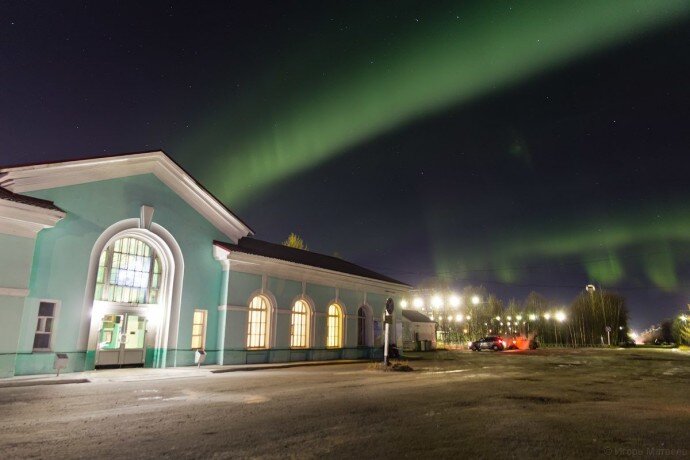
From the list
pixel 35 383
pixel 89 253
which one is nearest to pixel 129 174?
pixel 89 253

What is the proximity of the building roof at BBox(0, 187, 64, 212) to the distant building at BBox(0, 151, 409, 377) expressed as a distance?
0.05 m

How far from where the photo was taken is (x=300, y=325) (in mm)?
22688

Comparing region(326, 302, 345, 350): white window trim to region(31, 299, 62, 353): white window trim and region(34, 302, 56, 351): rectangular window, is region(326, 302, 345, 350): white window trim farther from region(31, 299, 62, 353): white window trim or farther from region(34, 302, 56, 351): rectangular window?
region(34, 302, 56, 351): rectangular window

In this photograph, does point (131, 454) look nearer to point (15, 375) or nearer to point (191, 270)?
point (15, 375)

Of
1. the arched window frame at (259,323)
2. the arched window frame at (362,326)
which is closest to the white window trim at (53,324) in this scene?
the arched window frame at (259,323)

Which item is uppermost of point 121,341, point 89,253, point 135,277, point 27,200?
point 27,200

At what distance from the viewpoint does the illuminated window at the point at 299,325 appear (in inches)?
873

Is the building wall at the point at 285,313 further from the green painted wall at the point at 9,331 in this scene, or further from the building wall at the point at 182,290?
the green painted wall at the point at 9,331

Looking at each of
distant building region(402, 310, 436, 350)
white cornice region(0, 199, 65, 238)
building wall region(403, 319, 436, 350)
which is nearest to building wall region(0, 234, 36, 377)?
white cornice region(0, 199, 65, 238)

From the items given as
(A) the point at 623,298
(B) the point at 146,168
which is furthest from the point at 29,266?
(A) the point at 623,298

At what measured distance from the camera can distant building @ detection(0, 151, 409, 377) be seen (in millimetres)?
13758

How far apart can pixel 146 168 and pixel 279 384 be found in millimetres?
10370

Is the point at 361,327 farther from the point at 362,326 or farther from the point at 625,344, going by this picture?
the point at 625,344

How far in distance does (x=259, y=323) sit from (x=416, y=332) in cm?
2500
